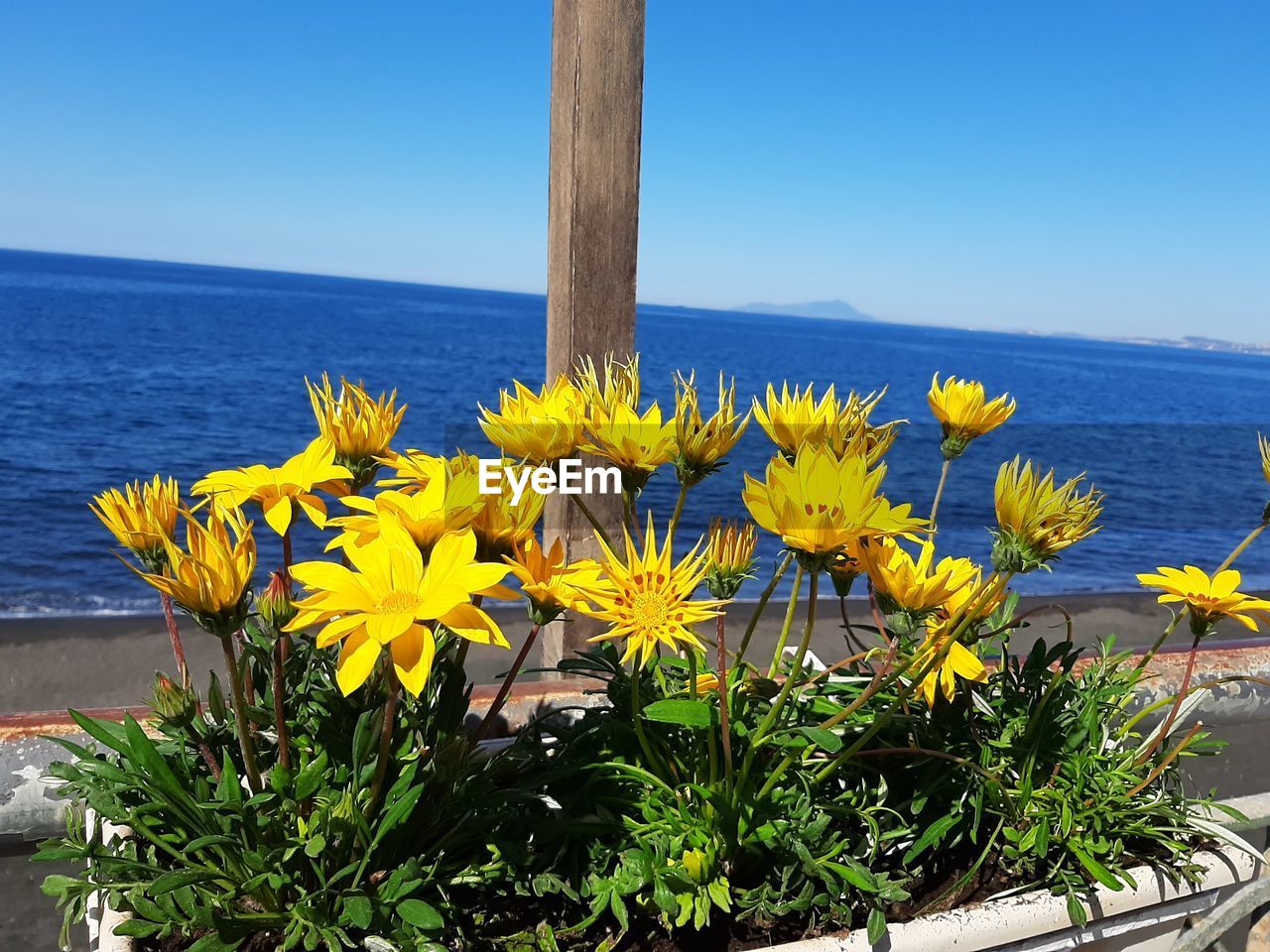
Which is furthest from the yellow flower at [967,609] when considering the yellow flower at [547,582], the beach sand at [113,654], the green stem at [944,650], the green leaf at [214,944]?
the beach sand at [113,654]

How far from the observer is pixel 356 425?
82 centimetres

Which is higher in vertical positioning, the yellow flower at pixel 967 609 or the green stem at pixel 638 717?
the yellow flower at pixel 967 609

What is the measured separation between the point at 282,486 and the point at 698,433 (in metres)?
0.39

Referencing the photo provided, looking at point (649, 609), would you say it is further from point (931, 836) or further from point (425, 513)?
point (931, 836)

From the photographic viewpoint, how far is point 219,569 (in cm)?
65

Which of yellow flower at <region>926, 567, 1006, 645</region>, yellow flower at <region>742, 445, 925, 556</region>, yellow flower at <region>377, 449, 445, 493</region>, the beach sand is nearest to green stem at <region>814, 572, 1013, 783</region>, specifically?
yellow flower at <region>926, 567, 1006, 645</region>

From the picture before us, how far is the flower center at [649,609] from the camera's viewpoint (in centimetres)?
73

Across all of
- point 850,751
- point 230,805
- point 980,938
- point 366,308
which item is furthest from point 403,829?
point 366,308

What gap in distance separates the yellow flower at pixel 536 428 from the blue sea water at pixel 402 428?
26 centimetres

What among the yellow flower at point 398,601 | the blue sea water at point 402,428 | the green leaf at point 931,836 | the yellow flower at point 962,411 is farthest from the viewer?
the blue sea water at point 402,428

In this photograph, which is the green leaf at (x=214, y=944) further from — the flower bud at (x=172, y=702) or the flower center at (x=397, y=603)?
the flower center at (x=397, y=603)

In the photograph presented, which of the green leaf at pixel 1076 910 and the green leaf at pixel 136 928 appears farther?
the green leaf at pixel 1076 910

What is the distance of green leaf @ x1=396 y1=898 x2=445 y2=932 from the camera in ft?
2.28

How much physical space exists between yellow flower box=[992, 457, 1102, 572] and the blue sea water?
0.46 meters
